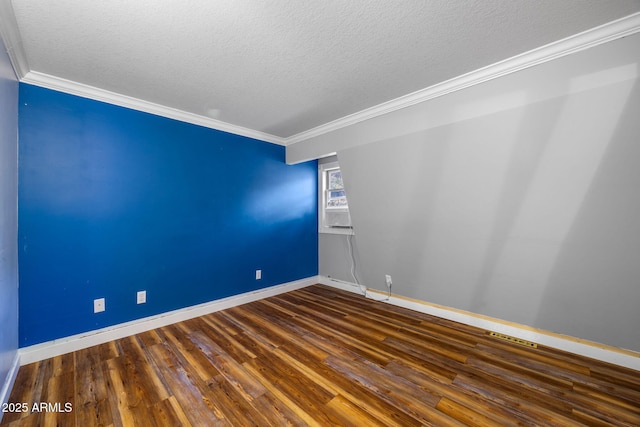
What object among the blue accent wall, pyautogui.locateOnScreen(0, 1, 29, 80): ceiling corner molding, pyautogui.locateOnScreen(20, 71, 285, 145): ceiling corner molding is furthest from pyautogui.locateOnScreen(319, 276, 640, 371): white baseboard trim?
pyautogui.locateOnScreen(0, 1, 29, 80): ceiling corner molding

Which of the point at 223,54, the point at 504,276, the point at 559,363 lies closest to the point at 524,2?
the point at 223,54

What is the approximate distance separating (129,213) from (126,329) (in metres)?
1.16

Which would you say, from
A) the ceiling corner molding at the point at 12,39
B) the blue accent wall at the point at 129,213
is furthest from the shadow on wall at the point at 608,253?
the ceiling corner molding at the point at 12,39

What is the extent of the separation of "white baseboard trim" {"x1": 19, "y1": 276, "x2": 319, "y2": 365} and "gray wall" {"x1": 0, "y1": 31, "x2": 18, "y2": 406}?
0.20m

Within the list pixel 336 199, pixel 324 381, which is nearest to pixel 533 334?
pixel 324 381

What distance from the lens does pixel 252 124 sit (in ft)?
11.0

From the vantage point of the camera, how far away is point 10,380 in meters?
1.73

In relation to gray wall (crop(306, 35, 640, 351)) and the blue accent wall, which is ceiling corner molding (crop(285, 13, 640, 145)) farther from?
the blue accent wall

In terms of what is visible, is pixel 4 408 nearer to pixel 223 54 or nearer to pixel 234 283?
pixel 234 283

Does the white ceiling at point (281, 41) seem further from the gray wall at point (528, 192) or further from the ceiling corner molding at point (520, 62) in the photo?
the gray wall at point (528, 192)

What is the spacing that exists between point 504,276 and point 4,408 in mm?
3831

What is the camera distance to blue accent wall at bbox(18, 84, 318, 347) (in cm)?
213

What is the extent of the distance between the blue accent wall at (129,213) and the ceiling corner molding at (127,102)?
6cm

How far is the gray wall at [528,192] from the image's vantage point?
1714 millimetres
